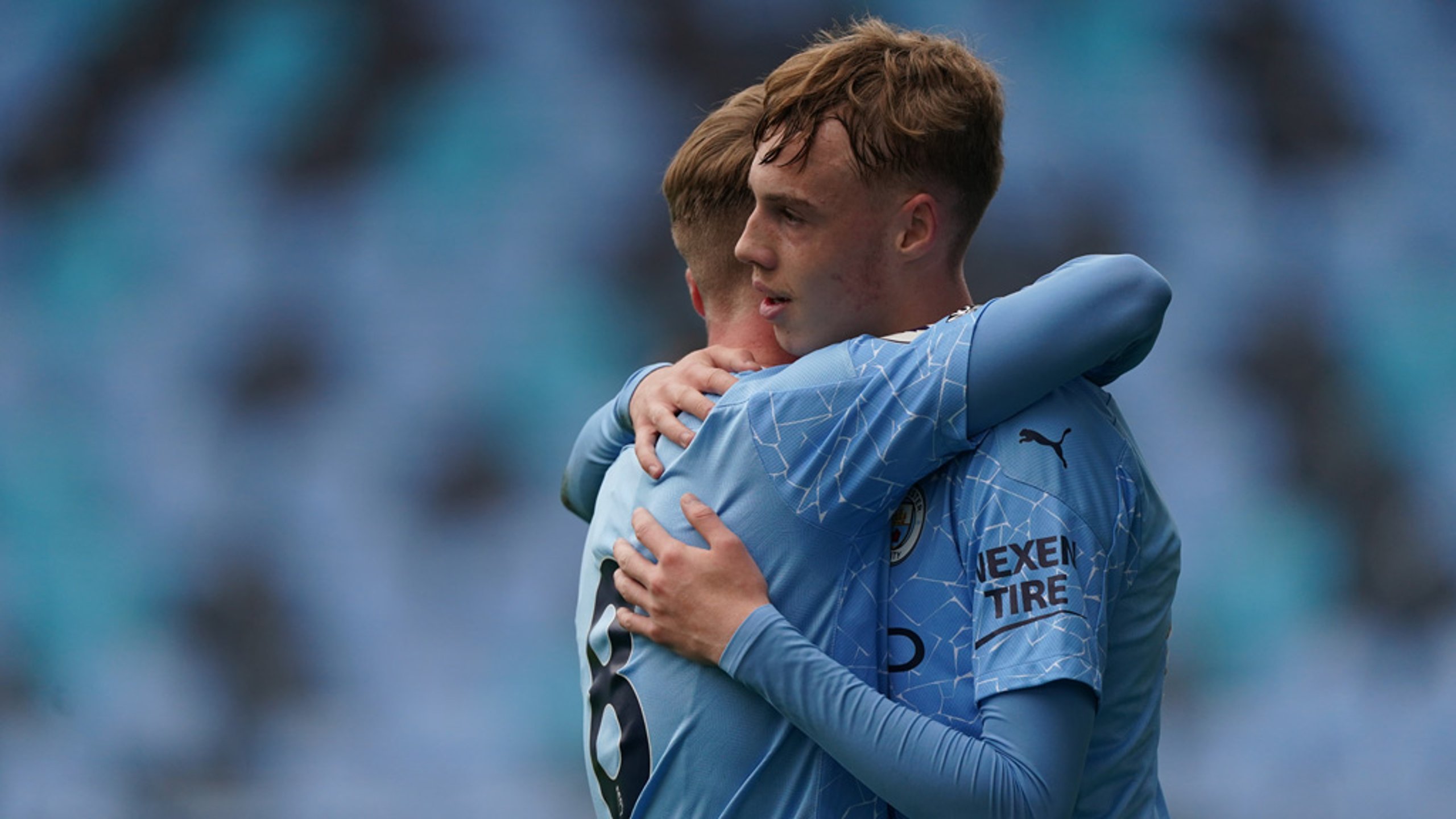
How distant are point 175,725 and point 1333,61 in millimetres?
3960

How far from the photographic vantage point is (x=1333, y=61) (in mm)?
4191

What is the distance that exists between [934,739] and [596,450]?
2.94ft

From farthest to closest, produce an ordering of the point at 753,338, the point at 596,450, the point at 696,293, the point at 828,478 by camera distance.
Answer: the point at 596,450 → the point at 696,293 → the point at 753,338 → the point at 828,478

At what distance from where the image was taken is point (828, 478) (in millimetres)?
1431

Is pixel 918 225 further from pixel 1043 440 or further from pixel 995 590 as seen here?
pixel 995 590

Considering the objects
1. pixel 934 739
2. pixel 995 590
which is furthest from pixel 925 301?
pixel 934 739

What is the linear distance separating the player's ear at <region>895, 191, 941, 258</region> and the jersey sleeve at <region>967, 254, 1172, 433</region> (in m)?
0.14

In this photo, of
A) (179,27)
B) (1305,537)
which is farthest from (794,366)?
(179,27)

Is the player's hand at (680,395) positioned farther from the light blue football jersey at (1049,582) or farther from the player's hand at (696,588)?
the light blue football jersey at (1049,582)

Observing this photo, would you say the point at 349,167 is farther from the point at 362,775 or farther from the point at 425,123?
the point at 362,775

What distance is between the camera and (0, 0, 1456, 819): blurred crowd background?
162 inches

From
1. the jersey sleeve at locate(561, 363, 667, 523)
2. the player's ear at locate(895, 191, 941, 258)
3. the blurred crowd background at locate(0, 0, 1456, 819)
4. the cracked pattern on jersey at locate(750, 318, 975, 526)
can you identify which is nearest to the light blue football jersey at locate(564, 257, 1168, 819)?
the cracked pattern on jersey at locate(750, 318, 975, 526)

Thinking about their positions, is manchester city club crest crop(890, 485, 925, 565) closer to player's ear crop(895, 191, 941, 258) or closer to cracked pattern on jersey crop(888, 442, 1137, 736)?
cracked pattern on jersey crop(888, 442, 1137, 736)

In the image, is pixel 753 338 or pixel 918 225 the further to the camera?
pixel 753 338
